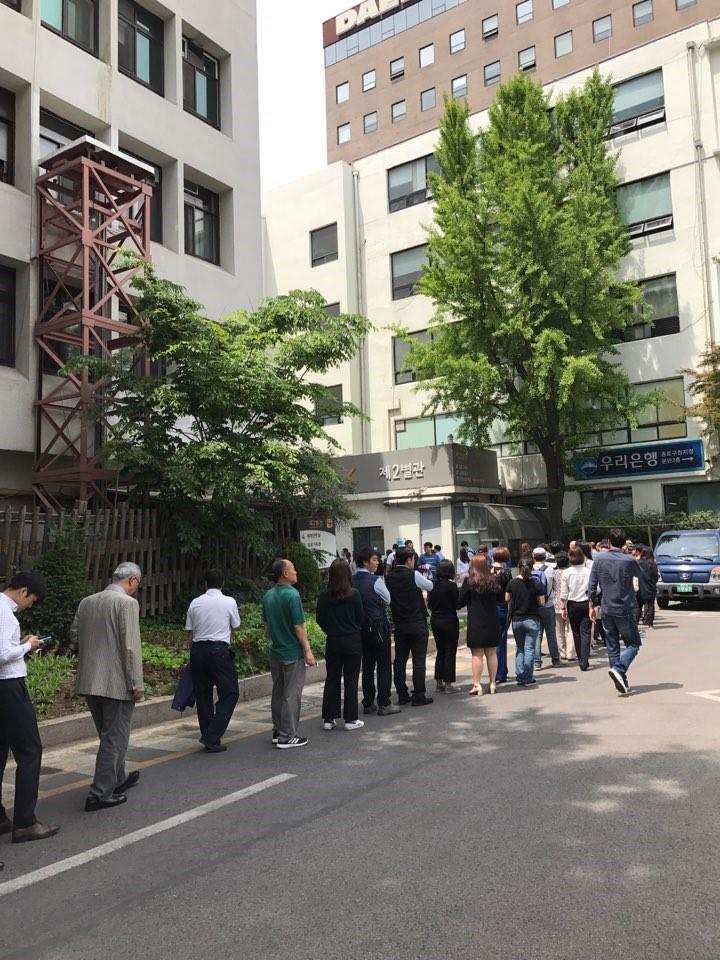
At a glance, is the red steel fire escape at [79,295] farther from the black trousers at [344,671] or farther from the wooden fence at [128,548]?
the black trousers at [344,671]

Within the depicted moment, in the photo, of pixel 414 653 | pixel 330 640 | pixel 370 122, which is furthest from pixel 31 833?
pixel 370 122

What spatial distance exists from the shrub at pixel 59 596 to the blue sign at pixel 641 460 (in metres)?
21.1

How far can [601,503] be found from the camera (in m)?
29.4

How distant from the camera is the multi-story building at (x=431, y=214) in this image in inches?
1088

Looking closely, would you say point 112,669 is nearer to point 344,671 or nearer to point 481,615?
point 344,671

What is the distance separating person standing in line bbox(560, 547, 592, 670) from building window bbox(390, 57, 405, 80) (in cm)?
3968

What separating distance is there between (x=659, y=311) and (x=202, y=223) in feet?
56.4

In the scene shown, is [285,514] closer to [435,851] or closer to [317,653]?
[317,653]

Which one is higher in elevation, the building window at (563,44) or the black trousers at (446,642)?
the building window at (563,44)

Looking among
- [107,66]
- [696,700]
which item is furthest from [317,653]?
[107,66]

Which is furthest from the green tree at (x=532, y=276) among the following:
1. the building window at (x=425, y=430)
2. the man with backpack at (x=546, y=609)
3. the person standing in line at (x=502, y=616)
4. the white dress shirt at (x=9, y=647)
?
the white dress shirt at (x=9, y=647)

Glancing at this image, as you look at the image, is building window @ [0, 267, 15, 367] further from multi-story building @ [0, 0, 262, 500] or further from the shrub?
the shrub

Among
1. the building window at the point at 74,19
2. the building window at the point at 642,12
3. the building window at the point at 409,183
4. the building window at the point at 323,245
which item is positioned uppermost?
the building window at the point at 642,12

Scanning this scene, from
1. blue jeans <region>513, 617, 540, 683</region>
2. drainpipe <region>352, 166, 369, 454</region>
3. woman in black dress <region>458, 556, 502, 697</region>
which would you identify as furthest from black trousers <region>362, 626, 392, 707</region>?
drainpipe <region>352, 166, 369, 454</region>
